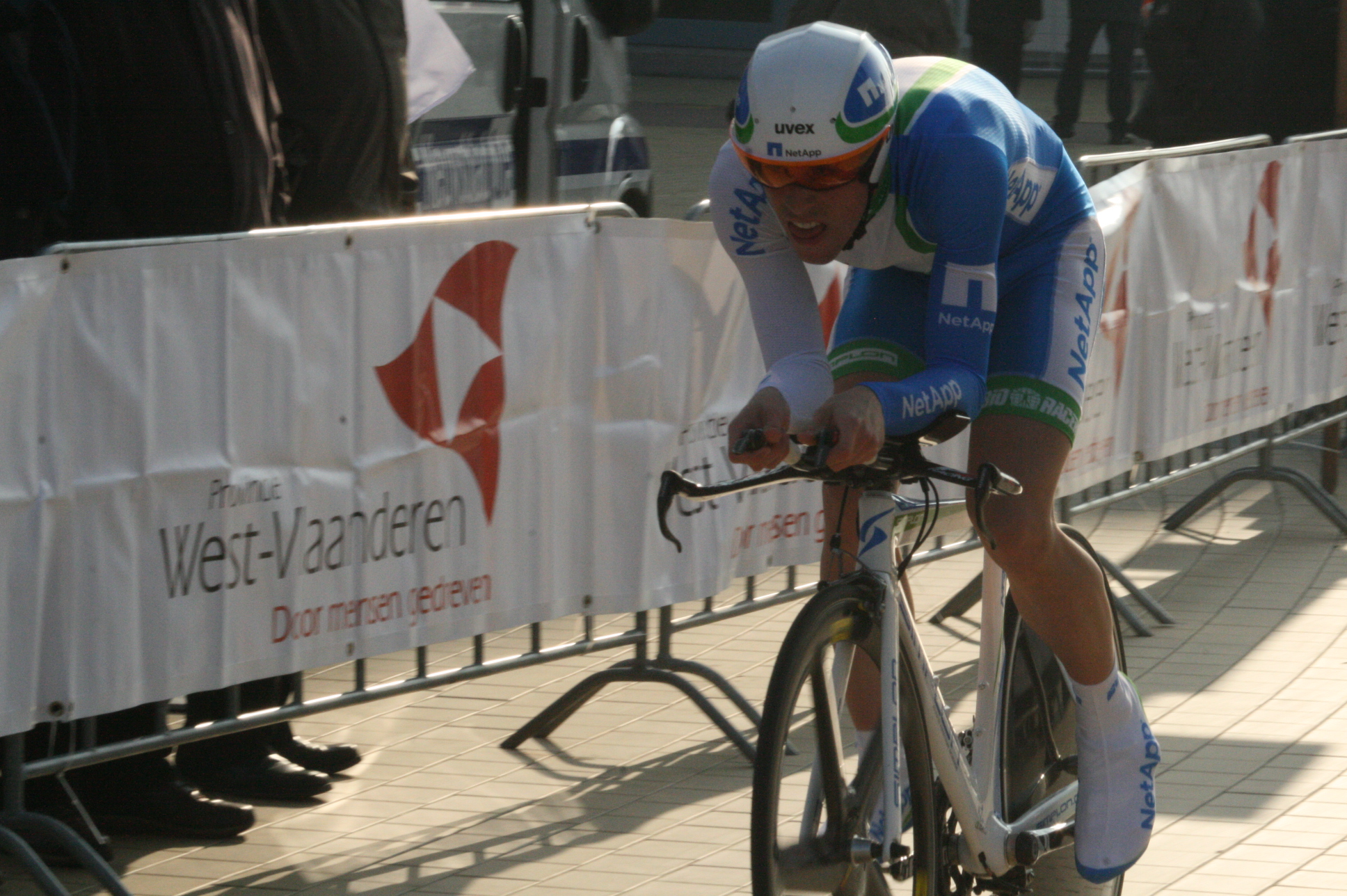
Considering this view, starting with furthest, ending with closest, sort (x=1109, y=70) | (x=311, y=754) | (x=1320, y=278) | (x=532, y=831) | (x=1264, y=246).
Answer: (x=1109, y=70)
(x=1320, y=278)
(x=1264, y=246)
(x=311, y=754)
(x=532, y=831)

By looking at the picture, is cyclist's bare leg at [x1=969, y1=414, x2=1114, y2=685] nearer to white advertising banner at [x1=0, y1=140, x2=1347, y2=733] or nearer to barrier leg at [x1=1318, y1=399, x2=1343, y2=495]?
white advertising banner at [x1=0, y1=140, x2=1347, y2=733]

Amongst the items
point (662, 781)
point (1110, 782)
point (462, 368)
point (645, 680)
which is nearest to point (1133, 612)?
point (645, 680)

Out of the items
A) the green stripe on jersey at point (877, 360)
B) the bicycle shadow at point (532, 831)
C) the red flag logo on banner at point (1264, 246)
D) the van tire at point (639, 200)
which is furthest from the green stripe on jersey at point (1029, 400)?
the van tire at point (639, 200)

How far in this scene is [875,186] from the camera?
366 centimetres

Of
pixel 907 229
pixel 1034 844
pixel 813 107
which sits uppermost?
pixel 813 107

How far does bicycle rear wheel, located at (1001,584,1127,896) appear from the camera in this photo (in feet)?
14.1

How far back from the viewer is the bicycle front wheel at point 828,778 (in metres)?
3.42

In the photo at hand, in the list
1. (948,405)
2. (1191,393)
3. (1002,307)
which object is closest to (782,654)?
(948,405)

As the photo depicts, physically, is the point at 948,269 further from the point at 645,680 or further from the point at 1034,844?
the point at 645,680

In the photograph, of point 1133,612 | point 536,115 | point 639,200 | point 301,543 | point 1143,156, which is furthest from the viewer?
point 639,200

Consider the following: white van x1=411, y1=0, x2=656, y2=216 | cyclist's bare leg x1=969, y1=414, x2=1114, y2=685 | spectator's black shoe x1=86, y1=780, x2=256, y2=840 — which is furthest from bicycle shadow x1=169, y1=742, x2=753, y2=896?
white van x1=411, y1=0, x2=656, y2=216

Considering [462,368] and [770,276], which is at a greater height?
[770,276]

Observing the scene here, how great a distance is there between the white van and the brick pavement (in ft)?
7.11

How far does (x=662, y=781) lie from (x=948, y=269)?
266 centimetres
